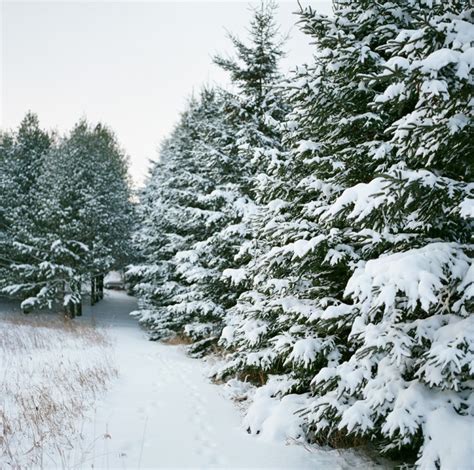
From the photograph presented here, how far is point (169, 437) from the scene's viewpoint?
4574mm

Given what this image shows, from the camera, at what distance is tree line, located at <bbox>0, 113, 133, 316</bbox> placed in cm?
1844

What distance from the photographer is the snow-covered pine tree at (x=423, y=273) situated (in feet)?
9.77

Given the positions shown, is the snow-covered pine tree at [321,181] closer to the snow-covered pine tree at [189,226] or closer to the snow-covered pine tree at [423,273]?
the snow-covered pine tree at [423,273]

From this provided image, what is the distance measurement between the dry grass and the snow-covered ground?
0.19 meters

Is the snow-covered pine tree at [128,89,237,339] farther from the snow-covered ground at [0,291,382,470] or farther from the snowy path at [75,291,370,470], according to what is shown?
the snow-covered ground at [0,291,382,470]

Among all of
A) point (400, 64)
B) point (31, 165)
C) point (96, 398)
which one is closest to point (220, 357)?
point (96, 398)

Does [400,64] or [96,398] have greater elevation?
[400,64]

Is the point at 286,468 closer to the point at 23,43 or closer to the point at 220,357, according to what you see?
the point at 220,357

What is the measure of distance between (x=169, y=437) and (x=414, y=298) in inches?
146

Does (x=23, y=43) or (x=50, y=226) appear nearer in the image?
(x=50, y=226)

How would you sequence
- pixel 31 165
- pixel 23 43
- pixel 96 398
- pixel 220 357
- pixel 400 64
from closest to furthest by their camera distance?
pixel 400 64
pixel 96 398
pixel 220 357
pixel 23 43
pixel 31 165

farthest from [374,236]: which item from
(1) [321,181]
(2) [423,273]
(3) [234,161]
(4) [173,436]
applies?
(3) [234,161]

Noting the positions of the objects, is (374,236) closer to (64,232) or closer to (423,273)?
(423,273)

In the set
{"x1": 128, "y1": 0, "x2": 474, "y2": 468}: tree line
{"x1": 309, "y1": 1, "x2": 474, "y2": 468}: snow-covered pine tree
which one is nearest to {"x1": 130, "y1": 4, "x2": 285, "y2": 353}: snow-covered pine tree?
{"x1": 128, "y1": 0, "x2": 474, "y2": 468}: tree line
